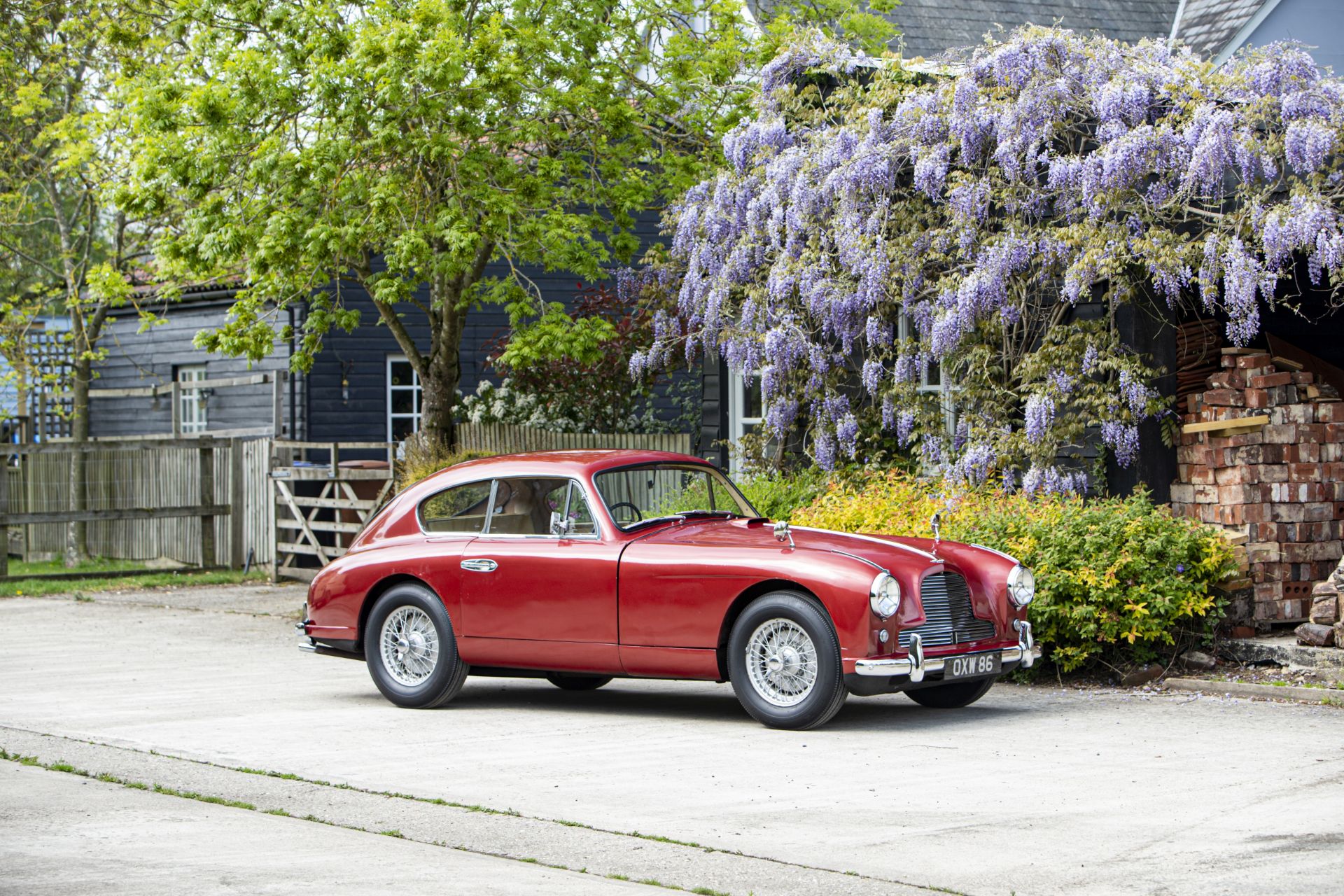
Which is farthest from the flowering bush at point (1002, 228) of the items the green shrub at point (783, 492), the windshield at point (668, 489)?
the windshield at point (668, 489)

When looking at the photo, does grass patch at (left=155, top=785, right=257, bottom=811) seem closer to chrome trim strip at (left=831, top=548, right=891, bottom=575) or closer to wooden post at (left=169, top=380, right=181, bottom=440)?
chrome trim strip at (left=831, top=548, right=891, bottom=575)

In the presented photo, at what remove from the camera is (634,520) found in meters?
10.0

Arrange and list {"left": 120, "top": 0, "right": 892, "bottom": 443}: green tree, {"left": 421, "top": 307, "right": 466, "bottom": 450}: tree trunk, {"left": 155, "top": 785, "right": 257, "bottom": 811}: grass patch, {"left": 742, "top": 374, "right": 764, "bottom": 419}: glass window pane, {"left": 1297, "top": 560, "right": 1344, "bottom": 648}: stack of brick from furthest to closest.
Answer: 1. {"left": 421, "top": 307, "right": 466, "bottom": 450}: tree trunk
2. {"left": 742, "top": 374, "right": 764, "bottom": 419}: glass window pane
3. {"left": 120, "top": 0, "right": 892, "bottom": 443}: green tree
4. {"left": 1297, "top": 560, "right": 1344, "bottom": 648}: stack of brick
5. {"left": 155, "top": 785, "right": 257, "bottom": 811}: grass patch

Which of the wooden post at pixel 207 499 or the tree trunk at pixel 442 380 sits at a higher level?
the tree trunk at pixel 442 380

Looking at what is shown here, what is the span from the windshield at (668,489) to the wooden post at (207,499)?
1071cm

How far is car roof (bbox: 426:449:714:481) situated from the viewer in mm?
10195

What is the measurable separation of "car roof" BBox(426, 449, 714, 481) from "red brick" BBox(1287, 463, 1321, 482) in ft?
15.4

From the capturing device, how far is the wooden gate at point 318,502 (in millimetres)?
19031

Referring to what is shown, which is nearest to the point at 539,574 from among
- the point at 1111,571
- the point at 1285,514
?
the point at 1111,571

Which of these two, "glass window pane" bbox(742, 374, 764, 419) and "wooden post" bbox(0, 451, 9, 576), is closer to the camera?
"glass window pane" bbox(742, 374, 764, 419)

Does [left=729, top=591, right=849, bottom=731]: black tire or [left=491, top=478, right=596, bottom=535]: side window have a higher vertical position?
[left=491, top=478, right=596, bottom=535]: side window

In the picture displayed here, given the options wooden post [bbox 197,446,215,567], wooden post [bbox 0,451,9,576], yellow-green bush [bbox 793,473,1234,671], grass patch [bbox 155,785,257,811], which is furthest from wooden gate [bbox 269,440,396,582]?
grass patch [bbox 155,785,257,811]

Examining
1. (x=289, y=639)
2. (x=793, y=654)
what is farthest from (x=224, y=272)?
(x=793, y=654)

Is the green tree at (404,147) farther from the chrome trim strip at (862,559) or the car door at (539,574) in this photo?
the chrome trim strip at (862,559)
